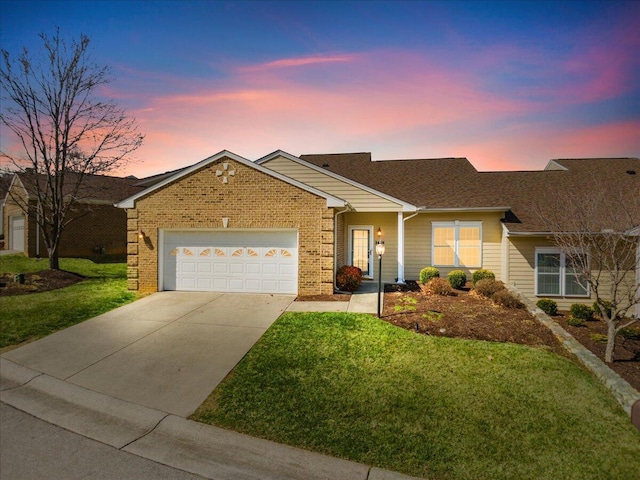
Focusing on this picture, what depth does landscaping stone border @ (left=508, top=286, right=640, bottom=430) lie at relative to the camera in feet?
18.2

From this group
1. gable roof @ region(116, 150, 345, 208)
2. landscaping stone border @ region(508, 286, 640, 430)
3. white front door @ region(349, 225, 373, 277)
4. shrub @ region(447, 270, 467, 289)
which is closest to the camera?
landscaping stone border @ region(508, 286, 640, 430)

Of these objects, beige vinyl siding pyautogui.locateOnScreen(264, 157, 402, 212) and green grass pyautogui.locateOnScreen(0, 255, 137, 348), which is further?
beige vinyl siding pyautogui.locateOnScreen(264, 157, 402, 212)

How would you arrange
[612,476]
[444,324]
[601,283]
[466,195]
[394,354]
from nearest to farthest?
[612,476], [394,354], [444,324], [601,283], [466,195]

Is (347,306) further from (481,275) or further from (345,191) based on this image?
(481,275)

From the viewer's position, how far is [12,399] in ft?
19.1

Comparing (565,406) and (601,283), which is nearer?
(565,406)

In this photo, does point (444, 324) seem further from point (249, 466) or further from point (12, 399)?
point (12, 399)

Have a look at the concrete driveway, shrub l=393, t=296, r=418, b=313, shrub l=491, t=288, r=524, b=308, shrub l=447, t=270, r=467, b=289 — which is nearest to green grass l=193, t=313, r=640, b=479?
the concrete driveway

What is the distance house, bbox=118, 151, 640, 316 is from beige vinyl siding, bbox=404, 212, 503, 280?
4 centimetres

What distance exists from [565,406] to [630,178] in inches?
661

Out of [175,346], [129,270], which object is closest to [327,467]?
[175,346]

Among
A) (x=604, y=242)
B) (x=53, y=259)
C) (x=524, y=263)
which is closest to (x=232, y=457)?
(x=604, y=242)

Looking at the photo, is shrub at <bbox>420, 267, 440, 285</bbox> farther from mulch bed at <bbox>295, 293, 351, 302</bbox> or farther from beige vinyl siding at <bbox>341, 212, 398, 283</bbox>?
mulch bed at <bbox>295, 293, 351, 302</bbox>

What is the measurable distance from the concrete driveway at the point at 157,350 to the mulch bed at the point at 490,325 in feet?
11.6
